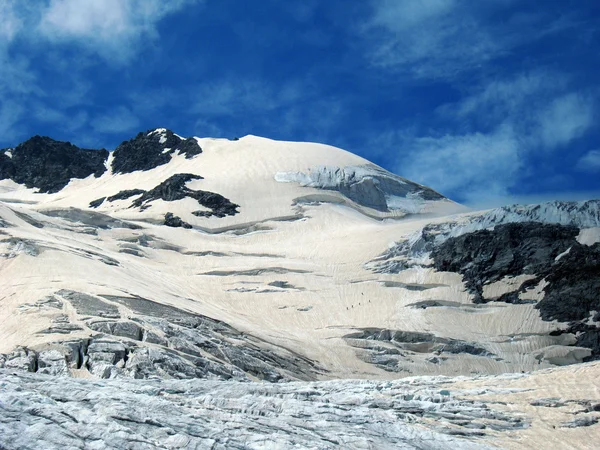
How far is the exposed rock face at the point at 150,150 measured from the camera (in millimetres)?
153375

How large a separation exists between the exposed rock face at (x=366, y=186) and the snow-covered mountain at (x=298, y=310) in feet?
1.40

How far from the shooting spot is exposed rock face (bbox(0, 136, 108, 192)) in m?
167

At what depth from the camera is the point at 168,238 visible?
9094cm

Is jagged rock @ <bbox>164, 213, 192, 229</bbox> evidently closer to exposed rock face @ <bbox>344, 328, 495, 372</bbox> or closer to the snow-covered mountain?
the snow-covered mountain

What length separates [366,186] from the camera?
126438 millimetres

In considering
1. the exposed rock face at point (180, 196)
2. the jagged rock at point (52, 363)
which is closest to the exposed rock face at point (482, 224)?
the exposed rock face at point (180, 196)

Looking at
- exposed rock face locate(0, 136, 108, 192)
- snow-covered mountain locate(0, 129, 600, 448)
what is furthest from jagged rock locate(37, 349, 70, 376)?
exposed rock face locate(0, 136, 108, 192)

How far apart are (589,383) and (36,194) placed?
491 feet

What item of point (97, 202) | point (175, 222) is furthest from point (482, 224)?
point (97, 202)

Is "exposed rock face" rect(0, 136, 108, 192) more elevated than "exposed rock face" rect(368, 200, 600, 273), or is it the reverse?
"exposed rock face" rect(0, 136, 108, 192)

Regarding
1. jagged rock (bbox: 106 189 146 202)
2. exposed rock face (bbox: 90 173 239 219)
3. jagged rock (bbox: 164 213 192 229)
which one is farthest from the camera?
jagged rock (bbox: 106 189 146 202)

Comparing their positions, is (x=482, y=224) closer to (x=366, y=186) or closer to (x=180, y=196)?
(x=366, y=186)

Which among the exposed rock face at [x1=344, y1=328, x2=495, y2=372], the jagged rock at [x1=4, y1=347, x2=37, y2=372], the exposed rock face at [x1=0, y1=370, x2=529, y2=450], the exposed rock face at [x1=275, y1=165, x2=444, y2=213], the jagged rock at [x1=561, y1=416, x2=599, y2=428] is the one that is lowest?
the exposed rock face at [x1=0, y1=370, x2=529, y2=450]

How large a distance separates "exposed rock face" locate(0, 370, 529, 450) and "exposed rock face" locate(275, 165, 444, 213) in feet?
321
